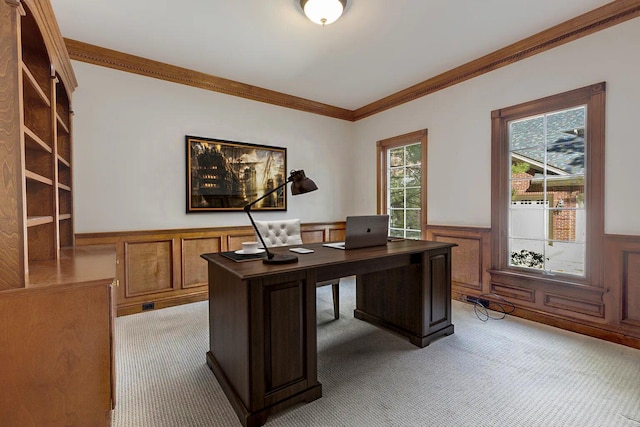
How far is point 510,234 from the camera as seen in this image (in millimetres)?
3094

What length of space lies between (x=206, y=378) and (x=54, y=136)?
75.1 inches

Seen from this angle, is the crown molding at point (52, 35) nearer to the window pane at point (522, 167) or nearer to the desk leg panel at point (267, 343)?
the desk leg panel at point (267, 343)

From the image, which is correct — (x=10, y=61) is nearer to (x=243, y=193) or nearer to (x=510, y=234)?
(x=243, y=193)

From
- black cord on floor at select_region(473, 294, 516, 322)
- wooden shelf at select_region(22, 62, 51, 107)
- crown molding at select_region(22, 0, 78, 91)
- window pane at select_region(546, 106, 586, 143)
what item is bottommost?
black cord on floor at select_region(473, 294, 516, 322)

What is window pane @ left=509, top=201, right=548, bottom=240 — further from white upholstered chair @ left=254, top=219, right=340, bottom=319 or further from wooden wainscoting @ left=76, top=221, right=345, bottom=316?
wooden wainscoting @ left=76, top=221, right=345, bottom=316

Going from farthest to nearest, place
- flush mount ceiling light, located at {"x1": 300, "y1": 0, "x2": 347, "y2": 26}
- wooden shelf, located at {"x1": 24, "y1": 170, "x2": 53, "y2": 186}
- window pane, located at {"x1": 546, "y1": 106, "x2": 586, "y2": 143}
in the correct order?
window pane, located at {"x1": 546, "y1": 106, "x2": 586, "y2": 143} < flush mount ceiling light, located at {"x1": 300, "y1": 0, "x2": 347, "y2": 26} < wooden shelf, located at {"x1": 24, "y1": 170, "x2": 53, "y2": 186}

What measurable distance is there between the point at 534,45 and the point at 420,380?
309 centimetres

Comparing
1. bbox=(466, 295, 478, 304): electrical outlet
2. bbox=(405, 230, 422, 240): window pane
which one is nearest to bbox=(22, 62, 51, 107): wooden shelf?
bbox=(405, 230, 422, 240): window pane

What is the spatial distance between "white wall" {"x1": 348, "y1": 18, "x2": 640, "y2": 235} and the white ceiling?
1.01ft

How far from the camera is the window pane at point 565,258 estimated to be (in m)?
2.65

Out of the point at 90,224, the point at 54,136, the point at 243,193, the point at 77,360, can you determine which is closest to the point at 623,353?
the point at 77,360

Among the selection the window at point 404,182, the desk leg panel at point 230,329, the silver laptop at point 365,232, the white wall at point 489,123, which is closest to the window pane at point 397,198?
the window at point 404,182

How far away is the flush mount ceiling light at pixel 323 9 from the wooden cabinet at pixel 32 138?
1587 mm

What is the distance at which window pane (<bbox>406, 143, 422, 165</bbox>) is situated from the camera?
399cm
